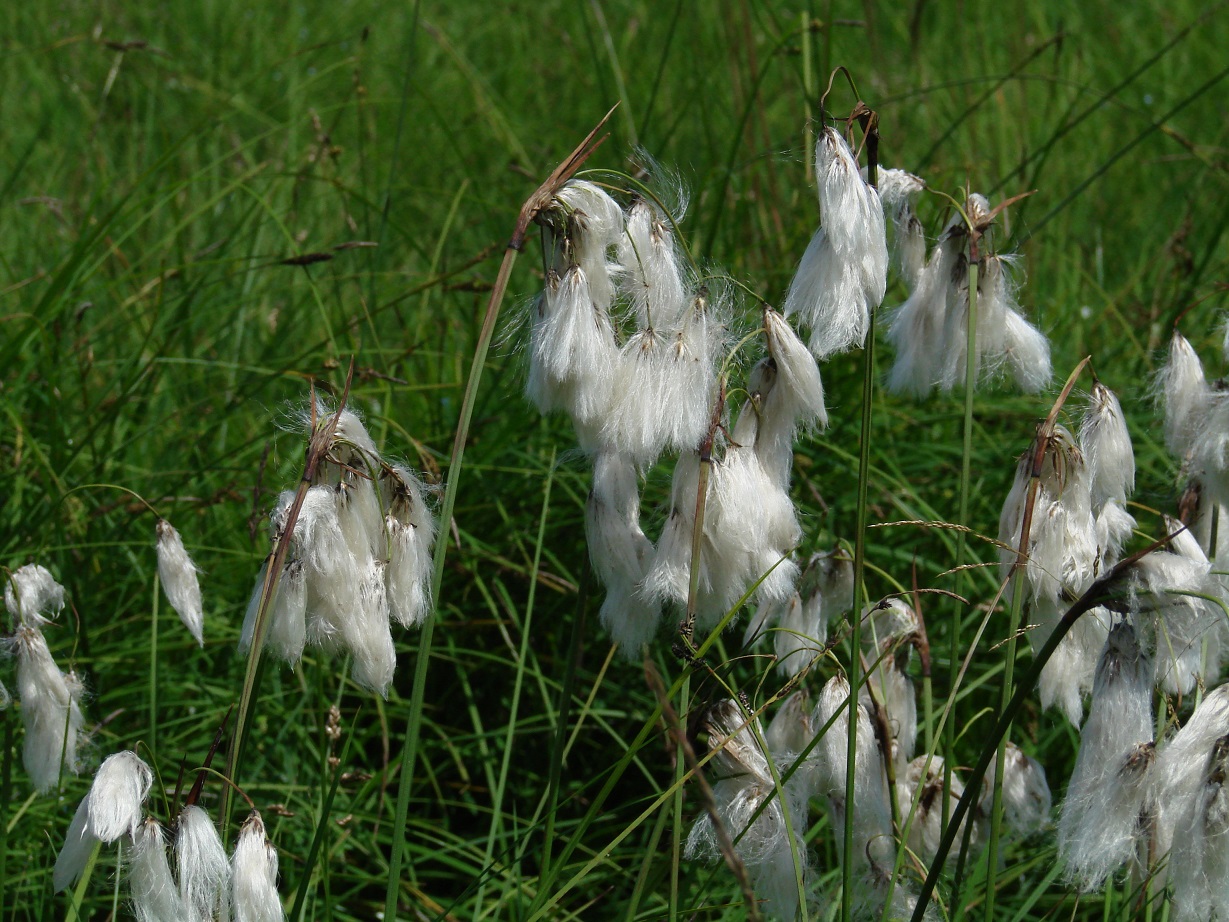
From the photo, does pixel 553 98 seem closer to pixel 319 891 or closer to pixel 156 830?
pixel 319 891

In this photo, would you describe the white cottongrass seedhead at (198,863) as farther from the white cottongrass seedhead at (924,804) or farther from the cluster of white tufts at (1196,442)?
the cluster of white tufts at (1196,442)

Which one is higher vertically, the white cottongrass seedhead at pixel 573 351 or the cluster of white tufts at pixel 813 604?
the white cottongrass seedhead at pixel 573 351

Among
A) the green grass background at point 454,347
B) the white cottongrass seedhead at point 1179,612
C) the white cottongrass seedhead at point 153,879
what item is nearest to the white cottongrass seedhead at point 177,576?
the green grass background at point 454,347

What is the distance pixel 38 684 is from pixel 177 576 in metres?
0.24

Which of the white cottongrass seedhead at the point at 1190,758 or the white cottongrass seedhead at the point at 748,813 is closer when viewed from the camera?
the white cottongrass seedhead at the point at 1190,758

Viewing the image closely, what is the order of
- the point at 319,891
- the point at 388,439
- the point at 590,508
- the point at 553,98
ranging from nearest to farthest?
the point at 590,508 → the point at 319,891 → the point at 388,439 → the point at 553,98

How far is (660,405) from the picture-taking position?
1171mm

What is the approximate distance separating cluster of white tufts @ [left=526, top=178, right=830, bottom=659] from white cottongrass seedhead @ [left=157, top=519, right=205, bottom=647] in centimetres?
46

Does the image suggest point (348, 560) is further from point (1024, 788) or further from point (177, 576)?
point (1024, 788)

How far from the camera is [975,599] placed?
91.2 inches

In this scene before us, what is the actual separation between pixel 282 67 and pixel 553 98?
Answer: 41.6 inches

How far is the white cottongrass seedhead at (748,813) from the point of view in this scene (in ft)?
4.33

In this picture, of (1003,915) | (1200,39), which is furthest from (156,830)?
(1200,39)

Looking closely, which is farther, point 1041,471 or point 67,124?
point 67,124
